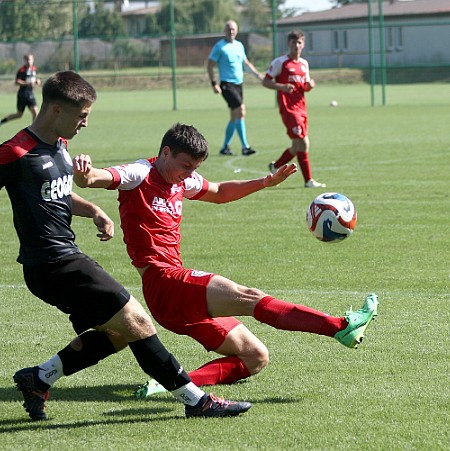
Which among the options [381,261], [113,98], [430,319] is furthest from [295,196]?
[113,98]

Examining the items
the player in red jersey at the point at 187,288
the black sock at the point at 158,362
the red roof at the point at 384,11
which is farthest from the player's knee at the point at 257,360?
the red roof at the point at 384,11

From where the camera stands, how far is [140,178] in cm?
538

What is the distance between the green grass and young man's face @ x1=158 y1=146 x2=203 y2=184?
3.78 feet

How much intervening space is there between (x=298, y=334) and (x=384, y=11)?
150 feet

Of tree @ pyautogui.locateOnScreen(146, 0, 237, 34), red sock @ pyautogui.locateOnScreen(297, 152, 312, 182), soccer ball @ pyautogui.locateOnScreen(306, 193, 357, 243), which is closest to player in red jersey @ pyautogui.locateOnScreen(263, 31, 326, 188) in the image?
red sock @ pyautogui.locateOnScreen(297, 152, 312, 182)

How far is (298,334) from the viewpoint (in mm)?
6457

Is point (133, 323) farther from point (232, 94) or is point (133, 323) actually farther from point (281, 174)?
point (232, 94)

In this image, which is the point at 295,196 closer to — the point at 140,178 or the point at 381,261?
the point at 381,261

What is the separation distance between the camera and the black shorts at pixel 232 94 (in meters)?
18.4

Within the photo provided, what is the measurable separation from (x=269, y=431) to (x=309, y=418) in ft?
0.84

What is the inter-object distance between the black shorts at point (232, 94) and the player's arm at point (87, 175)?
13255 mm

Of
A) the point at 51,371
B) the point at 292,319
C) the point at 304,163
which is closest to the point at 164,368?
the point at 51,371

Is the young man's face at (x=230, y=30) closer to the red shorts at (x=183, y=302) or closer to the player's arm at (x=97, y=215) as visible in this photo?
the red shorts at (x=183, y=302)

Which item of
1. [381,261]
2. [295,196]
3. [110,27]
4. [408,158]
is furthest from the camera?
[110,27]
